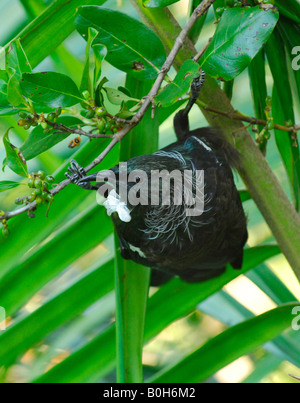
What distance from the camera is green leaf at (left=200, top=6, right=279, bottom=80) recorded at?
0.61 meters

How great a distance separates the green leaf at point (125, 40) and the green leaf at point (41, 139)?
97mm

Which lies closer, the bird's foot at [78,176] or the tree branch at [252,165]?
the bird's foot at [78,176]

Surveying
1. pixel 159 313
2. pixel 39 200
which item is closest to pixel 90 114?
pixel 39 200

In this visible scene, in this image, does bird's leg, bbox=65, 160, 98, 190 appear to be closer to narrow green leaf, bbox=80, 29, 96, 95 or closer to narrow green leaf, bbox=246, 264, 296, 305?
narrow green leaf, bbox=80, 29, 96, 95

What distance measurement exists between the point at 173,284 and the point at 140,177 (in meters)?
0.38

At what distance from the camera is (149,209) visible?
703mm

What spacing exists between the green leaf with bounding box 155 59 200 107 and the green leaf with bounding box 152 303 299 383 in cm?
47

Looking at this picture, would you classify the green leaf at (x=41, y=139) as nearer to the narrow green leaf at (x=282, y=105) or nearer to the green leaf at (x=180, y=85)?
the green leaf at (x=180, y=85)

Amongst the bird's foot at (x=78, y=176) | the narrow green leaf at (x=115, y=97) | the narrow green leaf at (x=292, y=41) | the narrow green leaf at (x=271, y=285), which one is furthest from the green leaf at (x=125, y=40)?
the narrow green leaf at (x=271, y=285)

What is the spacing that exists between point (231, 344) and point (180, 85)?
0.51 m

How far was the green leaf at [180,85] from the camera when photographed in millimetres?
588

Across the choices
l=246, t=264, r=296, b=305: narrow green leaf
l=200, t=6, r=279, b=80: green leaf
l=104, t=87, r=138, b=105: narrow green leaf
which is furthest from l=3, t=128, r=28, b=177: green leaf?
l=246, t=264, r=296, b=305: narrow green leaf

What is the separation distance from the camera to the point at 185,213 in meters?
0.77

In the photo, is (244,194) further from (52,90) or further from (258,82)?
(52,90)
